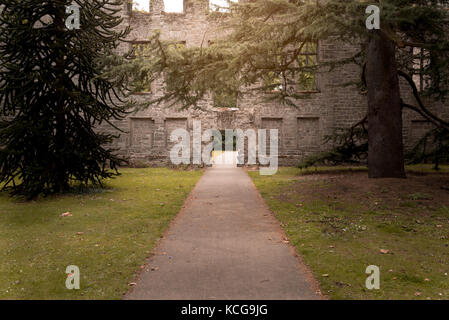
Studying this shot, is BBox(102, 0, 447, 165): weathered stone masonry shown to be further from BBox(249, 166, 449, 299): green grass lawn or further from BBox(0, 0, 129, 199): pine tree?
BBox(0, 0, 129, 199): pine tree

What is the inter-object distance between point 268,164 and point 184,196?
11023mm

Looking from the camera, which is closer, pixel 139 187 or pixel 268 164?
pixel 139 187

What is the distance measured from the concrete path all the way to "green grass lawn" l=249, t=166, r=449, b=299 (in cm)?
32

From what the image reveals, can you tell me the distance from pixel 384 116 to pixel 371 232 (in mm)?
5666

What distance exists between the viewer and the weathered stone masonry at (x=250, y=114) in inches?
864

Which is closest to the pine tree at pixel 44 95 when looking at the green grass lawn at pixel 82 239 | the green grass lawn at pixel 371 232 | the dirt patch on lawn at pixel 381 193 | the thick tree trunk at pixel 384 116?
the green grass lawn at pixel 82 239

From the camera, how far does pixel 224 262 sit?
544 cm

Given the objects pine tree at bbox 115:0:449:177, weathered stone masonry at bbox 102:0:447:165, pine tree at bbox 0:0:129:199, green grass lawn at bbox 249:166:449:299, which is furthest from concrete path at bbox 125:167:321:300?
weathered stone masonry at bbox 102:0:447:165

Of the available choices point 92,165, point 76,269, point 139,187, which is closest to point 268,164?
point 139,187

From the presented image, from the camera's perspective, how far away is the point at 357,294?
4.29 metres

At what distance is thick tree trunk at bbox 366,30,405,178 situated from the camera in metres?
11.5

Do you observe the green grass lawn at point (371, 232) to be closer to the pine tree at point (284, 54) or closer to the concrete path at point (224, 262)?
the concrete path at point (224, 262)

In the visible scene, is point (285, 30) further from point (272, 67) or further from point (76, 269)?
point (76, 269)

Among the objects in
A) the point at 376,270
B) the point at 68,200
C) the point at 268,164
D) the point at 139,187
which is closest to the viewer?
the point at 376,270
